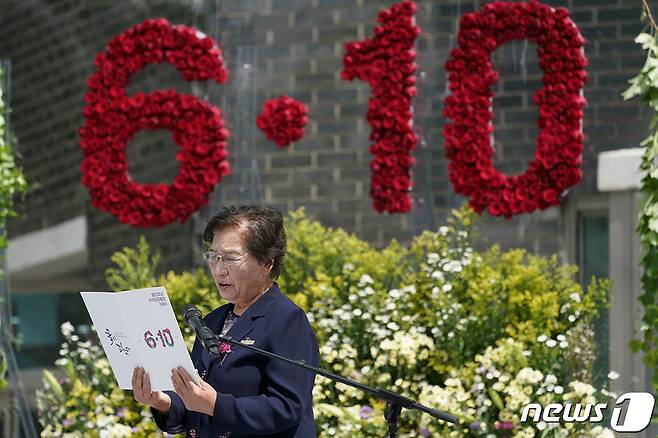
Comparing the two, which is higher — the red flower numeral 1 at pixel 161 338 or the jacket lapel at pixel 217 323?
the red flower numeral 1 at pixel 161 338

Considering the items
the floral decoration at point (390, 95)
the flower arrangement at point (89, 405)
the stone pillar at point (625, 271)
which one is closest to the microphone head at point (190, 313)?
Result: the flower arrangement at point (89, 405)

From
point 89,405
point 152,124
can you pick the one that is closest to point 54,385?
point 89,405

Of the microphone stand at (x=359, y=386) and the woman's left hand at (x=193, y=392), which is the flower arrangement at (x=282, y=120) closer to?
the microphone stand at (x=359, y=386)

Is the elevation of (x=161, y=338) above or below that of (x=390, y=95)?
below

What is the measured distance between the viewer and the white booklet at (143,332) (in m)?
3.12

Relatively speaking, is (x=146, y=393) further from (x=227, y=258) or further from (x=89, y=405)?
(x=89, y=405)

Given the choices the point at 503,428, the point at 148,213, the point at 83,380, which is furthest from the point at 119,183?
the point at 503,428

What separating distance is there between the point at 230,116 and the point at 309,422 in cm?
374

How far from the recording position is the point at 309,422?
3348 mm

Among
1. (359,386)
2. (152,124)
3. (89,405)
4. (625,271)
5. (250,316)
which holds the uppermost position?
(152,124)

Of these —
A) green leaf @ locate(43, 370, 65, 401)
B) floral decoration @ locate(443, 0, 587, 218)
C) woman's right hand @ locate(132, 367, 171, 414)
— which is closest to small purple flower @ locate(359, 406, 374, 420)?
floral decoration @ locate(443, 0, 587, 218)

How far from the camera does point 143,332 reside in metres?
3.18

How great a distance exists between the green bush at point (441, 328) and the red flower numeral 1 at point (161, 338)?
2625mm

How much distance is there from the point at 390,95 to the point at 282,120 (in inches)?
24.6
